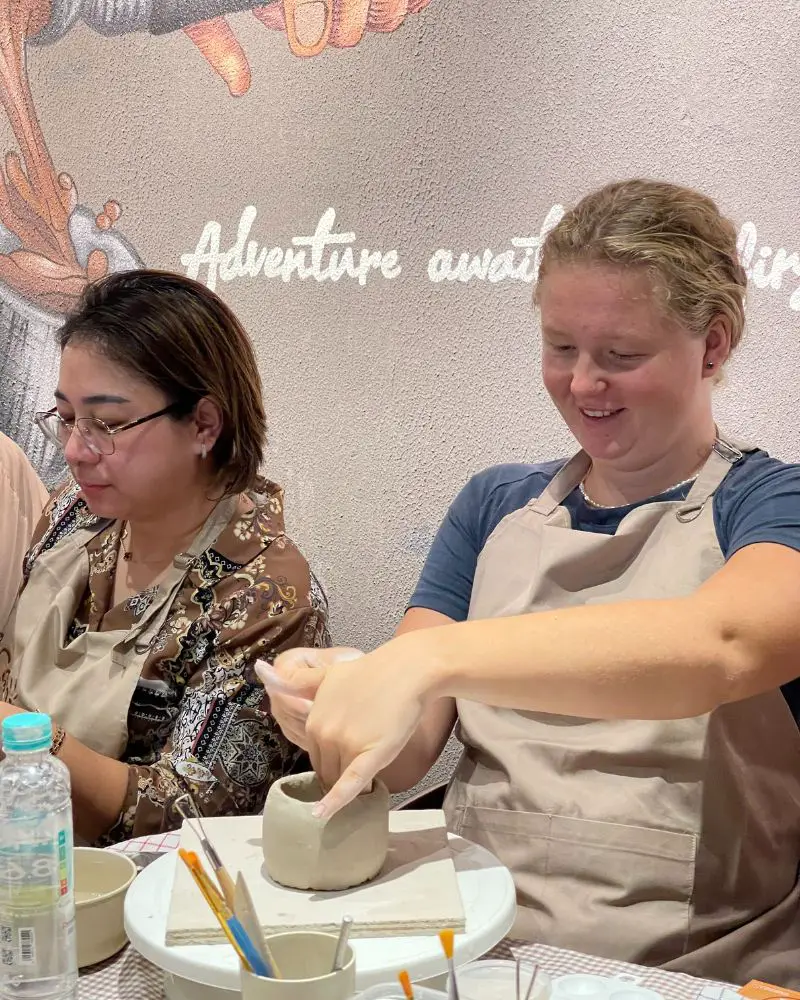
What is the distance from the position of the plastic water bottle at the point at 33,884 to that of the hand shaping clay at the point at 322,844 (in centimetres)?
19

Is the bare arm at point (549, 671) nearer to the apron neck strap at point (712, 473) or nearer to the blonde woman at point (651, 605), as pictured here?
the blonde woman at point (651, 605)

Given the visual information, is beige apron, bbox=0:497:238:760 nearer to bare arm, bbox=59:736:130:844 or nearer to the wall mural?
bare arm, bbox=59:736:130:844

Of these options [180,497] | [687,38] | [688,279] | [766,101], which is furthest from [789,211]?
[180,497]

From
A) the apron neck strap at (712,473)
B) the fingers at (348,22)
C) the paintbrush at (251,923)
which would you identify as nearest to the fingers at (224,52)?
the fingers at (348,22)

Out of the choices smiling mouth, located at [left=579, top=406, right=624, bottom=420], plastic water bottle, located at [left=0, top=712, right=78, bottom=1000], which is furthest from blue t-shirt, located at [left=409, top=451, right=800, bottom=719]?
plastic water bottle, located at [left=0, top=712, right=78, bottom=1000]

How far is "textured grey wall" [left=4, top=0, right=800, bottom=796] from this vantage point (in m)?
2.02

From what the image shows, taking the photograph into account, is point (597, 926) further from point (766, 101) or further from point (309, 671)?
point (766, 101)

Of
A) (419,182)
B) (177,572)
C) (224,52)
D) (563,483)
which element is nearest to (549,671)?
(563,483)

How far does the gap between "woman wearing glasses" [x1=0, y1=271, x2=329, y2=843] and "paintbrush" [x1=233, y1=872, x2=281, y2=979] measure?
2.52 ft

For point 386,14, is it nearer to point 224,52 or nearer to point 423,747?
point 224,52

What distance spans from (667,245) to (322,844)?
2.84ft

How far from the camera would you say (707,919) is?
1317 millimetres

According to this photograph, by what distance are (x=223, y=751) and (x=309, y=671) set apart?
516 millimetres

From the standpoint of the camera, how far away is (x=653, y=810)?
132 centimetres
